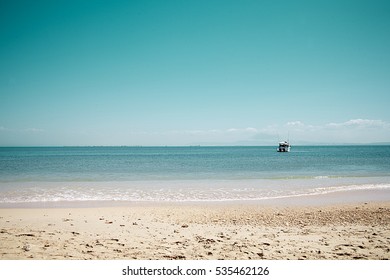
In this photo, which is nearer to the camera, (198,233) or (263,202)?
(198,233)

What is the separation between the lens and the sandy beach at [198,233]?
4.75 meters

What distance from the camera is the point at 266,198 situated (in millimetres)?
11711

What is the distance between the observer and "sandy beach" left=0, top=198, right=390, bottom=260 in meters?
4.75

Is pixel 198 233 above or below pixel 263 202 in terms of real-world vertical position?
above

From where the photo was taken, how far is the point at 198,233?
241 inches

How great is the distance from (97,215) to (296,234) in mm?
5894

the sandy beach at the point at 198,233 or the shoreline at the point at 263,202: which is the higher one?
the sandy beach at the point at 198,233

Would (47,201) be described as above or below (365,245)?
below

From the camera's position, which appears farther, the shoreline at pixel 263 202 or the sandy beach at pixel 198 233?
the shoreline at pixel 263 202
